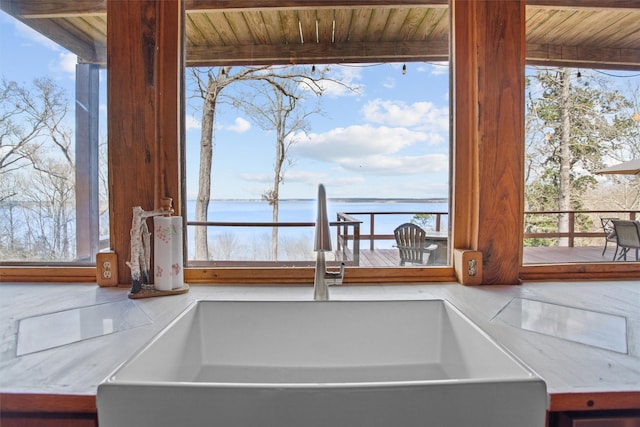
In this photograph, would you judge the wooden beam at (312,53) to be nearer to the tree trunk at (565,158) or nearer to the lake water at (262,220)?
the tree trunk at (565,158)

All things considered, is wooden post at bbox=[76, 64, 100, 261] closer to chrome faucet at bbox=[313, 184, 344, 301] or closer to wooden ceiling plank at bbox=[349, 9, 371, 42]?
chrome faucet at bbox=[313, 184, 344, 301]

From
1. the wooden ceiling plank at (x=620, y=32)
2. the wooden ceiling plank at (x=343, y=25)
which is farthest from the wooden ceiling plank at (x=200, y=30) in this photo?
the wooden ceiling plank at (x=620, y=32)

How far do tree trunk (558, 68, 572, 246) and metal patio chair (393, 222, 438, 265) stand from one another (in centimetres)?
56

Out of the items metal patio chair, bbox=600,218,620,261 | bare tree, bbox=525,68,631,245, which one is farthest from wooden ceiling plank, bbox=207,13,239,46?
metal patio chair, bbox=600,218,620,261

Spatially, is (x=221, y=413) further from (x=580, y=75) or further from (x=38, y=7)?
(x=580, y=75)

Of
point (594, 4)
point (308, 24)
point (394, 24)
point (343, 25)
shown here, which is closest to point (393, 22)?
point (394, 24)

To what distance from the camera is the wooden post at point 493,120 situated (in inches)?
44.5

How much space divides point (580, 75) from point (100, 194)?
6.90ft

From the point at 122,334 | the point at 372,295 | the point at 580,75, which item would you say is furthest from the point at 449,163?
the point at 122,334

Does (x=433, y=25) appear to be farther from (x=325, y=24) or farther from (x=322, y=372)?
(x=322, y=372)

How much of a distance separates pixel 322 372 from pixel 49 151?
1.36 metres

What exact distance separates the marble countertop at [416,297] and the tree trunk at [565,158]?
12.7 inches

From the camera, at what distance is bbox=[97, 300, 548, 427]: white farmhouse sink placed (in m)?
0.49

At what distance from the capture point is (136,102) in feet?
3.71
